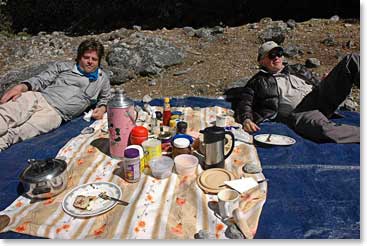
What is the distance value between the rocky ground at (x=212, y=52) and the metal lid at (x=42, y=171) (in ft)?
7.91

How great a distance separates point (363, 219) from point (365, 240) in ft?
0.40

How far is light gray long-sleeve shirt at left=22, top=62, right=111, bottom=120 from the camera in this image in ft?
9.50

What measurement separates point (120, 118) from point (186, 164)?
1.46 ft

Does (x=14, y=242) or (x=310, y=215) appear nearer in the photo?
(x=14, y=242)

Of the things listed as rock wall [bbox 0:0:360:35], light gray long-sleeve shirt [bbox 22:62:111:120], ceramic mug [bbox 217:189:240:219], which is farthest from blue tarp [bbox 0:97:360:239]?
rock wall [bbox 0:0:360:35]

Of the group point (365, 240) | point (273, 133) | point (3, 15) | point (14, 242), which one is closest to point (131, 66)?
point (273, 133)

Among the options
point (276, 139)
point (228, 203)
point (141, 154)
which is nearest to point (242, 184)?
point (228, 203)

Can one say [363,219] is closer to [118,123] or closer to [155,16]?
[118,123]

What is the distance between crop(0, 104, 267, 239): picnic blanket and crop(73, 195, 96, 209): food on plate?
0.06 metres

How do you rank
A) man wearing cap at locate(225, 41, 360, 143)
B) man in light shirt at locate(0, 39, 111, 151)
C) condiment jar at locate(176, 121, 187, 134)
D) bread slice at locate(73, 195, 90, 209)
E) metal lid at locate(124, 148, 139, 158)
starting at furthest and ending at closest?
1. man in light shirt at locate(0, 39, 111, 151)
2. man wearing cap at locate(225, 41, 360, 143)
3. condiment jar at locate(176, 121, 187, 134)
4. metal lid at locate(124, 148, 139, 158)
5. bread slice at locate(73, 195, 90, 209)

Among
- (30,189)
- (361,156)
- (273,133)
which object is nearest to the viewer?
(30,189)

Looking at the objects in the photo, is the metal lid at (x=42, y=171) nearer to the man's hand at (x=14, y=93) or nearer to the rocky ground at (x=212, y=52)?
the man's hand at (x=14, y=93)

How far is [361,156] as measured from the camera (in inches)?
84.5

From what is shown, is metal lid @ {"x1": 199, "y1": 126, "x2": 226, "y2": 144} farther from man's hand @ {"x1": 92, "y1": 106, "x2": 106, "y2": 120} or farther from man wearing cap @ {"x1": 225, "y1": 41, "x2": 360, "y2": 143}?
man's hand @ {"x1": 92, "y1": 106, "x2": 106, "y2": 120}
